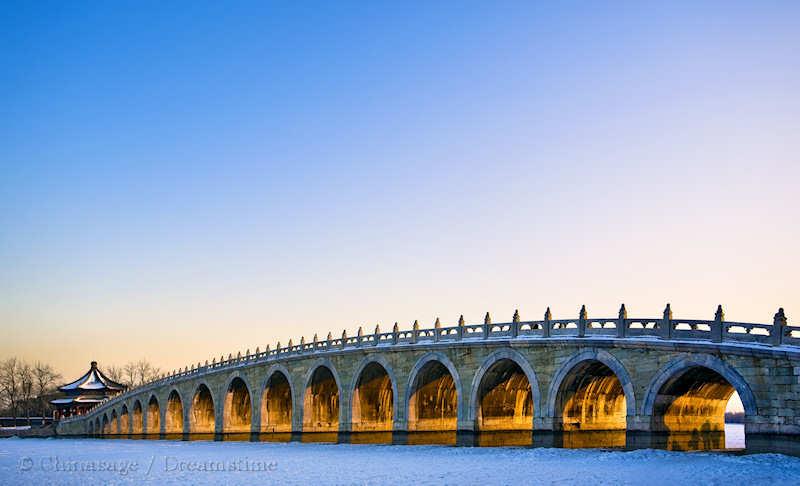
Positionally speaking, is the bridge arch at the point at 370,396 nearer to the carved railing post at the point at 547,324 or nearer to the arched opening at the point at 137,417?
the carved railing post at the point at 547,324

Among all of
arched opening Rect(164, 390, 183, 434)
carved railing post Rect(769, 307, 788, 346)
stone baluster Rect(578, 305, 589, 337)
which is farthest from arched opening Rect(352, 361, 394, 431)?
arched opening Rect(164, 390, 183, 434)

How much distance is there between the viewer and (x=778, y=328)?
27219 millimetres

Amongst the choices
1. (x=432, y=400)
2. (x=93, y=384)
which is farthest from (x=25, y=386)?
(x=432, y=400)

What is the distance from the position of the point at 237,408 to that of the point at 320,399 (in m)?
13.8

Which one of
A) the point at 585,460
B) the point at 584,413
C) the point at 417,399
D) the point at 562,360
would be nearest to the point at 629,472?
the point at 585,460

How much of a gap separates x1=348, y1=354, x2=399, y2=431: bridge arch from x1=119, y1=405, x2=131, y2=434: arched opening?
47.0 metres

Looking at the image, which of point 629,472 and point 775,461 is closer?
point 629,472

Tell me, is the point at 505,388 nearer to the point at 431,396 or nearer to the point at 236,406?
the point at 431,396

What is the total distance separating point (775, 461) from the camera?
2531 cm

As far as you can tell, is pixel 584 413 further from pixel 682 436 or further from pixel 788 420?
pixel 788 420

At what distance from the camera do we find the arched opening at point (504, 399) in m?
39.1

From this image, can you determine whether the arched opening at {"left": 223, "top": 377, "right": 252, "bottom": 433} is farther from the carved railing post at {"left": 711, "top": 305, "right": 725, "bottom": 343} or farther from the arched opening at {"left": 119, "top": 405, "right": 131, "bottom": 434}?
the carved railing post at {"left": 711, "top": 305, "right": 725, "bottom": 343}

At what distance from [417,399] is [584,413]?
32.7ft

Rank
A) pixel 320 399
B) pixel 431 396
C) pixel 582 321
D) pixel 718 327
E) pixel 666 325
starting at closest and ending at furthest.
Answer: pixel 718 327
pixel 666 325
pixel 582 321
pixel 431 396
pixel 320 399
